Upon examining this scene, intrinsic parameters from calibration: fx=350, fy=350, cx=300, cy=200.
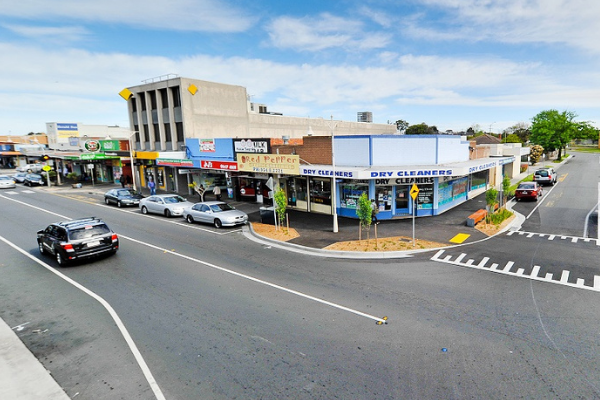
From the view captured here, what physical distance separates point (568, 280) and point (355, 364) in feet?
29.2

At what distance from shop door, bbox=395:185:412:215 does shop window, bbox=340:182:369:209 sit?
2.12 m

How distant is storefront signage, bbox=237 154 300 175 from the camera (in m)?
22.6

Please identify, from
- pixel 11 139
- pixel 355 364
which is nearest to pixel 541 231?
pixel 355 364

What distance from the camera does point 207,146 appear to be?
31938 mm

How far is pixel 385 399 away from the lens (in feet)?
20.0

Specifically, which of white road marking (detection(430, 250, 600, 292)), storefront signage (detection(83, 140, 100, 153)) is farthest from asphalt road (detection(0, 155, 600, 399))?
storefront signage (detection(83, 140, 100, 153))

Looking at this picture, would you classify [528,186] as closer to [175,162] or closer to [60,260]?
[175,162]

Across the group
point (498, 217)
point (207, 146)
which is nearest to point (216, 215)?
point (207, 146)

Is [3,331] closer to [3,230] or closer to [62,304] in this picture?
[62,304]

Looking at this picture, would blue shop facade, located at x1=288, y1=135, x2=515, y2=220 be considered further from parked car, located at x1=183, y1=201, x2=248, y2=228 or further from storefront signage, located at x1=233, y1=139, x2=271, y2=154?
parked car, located at x1=183, y1=201, x2=248, y2=228

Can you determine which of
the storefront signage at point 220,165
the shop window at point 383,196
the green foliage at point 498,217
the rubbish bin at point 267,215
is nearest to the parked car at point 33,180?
the storefront signage at point 220,165

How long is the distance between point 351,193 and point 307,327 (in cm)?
1476

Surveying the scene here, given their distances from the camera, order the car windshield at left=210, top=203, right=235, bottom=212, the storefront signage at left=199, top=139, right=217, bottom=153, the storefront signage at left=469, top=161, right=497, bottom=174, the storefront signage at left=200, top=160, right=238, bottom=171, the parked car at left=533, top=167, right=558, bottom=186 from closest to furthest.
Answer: the car windshield at left=210, top=203, right=235, bottom=212
the storefront signage at left=469, top=161, right=497, bottom=174
the storefront signage at left=200, top=160, right=238, bottom=171
the storefront signage at left=199, top=139, right=217, bottom=153
the parked car at left=533, top=167, right=558, bottom=186

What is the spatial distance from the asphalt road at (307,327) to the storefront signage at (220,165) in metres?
13.5
